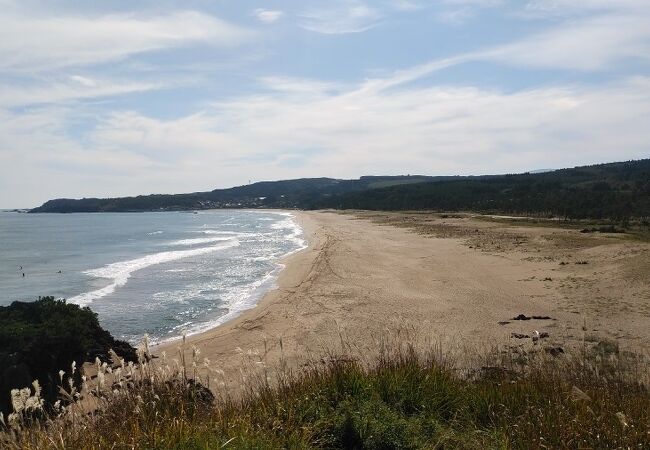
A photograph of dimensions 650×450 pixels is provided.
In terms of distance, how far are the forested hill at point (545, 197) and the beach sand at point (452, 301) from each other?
2578 centimetres

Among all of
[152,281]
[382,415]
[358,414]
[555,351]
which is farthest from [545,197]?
[358,414]

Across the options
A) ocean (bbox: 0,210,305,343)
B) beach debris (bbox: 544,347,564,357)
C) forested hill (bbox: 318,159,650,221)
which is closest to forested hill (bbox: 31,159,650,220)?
forested hill (bbox: 318,159,650,221)

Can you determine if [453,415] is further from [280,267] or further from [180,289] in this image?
[280,267]

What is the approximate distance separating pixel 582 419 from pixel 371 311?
12.5m

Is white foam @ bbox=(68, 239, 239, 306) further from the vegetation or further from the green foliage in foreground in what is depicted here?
the green foliage in foreground

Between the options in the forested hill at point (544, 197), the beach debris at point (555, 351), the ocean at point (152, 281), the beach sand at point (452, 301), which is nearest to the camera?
the beach debris at point (555, 351)

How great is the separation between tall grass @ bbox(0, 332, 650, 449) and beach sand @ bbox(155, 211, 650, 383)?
0.74 metres

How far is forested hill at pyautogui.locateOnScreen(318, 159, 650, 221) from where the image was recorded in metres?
54.9

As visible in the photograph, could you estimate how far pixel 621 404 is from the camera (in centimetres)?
484

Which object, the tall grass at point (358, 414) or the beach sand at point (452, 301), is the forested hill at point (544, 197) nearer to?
the beach sand at point (452, 301)

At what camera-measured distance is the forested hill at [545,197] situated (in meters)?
54.9

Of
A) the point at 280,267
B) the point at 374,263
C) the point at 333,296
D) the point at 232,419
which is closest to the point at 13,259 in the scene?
the point at 280,267

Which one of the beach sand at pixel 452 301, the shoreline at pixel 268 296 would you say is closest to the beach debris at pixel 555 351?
the beach sand at pixel 452 301

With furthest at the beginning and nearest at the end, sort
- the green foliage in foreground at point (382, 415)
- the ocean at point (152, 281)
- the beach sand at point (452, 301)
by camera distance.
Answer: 1. the ocean at point (152, 281)
2. the beach sand at point (452, 301)
3. the green foliage in foreground at point (382, 415)
